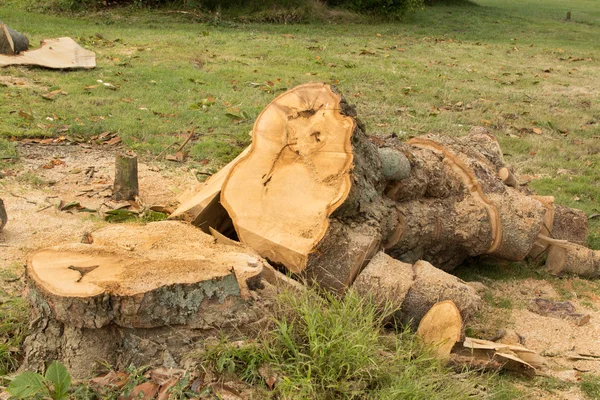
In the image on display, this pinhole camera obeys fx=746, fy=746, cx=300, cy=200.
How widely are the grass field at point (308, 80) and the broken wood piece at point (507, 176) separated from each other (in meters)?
1.01

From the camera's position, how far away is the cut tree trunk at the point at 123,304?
3.25 metres

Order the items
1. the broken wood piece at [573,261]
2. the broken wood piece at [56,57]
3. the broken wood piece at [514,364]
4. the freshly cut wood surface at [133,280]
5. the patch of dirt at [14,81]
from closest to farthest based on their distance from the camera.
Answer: the freshly cut wood surface at [133,280]
the broken wood piece at [514,364]
the broken wood piece at [573,261]
the patch of dirt at [14,81]
the broken wood piece at [56,57]

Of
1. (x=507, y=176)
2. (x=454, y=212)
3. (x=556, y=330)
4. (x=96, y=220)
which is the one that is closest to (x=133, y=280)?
(x=96, y=220)

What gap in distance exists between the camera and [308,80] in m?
11.1

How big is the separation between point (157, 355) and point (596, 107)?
924 cm

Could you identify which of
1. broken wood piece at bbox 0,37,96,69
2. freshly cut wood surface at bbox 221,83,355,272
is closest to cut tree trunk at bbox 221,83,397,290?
freshly cut wood surface at bbox 221,83,355,272

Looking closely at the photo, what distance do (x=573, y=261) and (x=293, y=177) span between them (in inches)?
94.3

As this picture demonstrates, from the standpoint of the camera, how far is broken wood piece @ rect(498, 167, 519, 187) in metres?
5.71

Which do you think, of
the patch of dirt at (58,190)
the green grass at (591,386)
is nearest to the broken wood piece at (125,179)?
the patch of dirt at (58,190)

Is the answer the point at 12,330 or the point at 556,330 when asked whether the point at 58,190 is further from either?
the point at 556,330

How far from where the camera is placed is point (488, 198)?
203 inches

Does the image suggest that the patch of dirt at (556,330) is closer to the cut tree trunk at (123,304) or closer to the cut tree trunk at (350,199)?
the cut tree trunk at (350,199)

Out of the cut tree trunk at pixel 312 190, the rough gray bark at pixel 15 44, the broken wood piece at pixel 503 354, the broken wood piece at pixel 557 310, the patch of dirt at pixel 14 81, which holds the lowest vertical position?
the broken wood piece at pixel 557 310

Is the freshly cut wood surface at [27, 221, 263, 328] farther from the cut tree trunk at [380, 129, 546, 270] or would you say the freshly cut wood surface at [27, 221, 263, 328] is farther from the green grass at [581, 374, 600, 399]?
the green grass at [581, 374, 600, 399]
